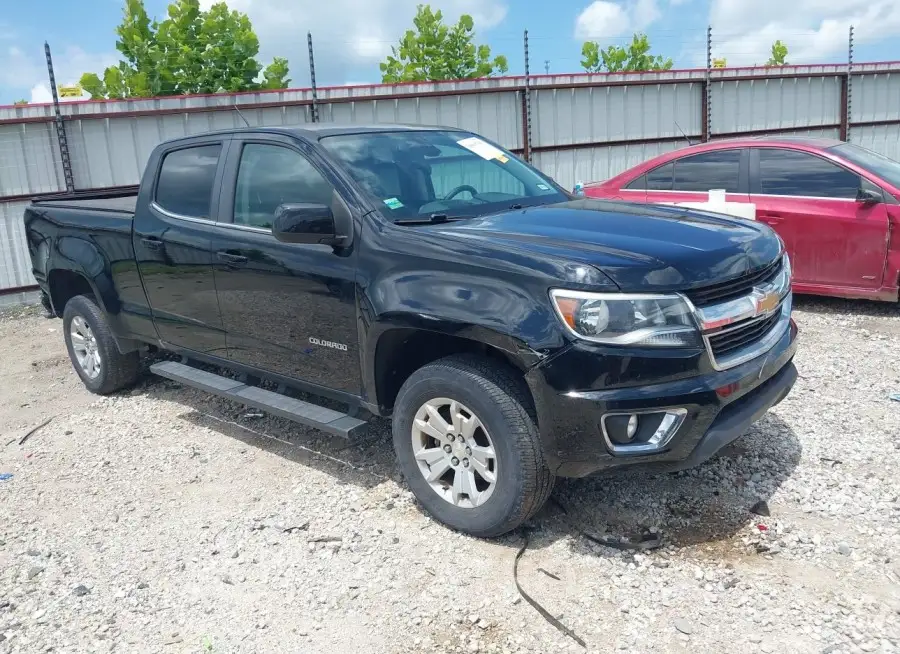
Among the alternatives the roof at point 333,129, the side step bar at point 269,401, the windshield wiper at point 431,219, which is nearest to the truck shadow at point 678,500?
the side step bar at point 269,401

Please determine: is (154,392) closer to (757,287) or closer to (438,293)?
(438,293)

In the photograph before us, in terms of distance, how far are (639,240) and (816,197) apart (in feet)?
14.3

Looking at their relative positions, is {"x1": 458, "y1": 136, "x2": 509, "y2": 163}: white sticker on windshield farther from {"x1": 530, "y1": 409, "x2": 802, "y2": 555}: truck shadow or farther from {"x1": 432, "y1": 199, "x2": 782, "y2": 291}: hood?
{"x1": 530, "y1": 409, "x2": 802, "y2": 555}: truck shadow

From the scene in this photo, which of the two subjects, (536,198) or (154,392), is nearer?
(536,198)

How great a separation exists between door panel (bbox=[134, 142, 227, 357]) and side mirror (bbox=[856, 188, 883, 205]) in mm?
5167

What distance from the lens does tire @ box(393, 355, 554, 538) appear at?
10.7ft

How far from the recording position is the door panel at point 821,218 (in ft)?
21.9

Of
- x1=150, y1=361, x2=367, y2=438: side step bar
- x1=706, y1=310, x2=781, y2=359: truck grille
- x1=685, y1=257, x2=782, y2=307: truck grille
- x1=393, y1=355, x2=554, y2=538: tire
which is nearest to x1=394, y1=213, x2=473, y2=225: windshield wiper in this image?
x1=393, y1=355, x2=554, y2=538: tire

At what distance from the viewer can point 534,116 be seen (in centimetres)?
1250

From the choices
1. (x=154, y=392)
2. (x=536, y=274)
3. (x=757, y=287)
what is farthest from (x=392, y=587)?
(x=154, y=392)

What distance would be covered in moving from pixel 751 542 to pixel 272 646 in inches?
79.6

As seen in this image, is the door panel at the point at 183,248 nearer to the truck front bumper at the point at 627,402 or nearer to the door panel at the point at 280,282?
the door panel at the point at 280,282

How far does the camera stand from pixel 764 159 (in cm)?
729

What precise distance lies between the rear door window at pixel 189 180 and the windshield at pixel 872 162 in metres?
5.35
